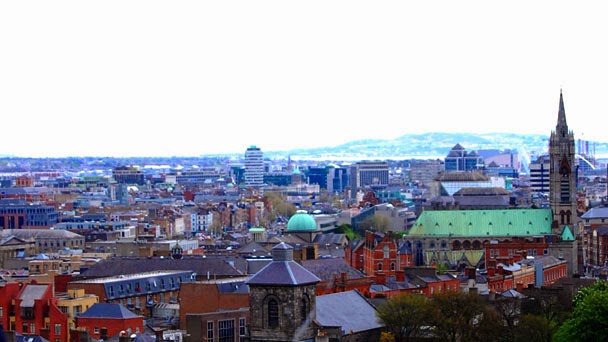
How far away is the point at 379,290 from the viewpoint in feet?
261

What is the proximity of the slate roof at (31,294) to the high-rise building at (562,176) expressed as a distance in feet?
213

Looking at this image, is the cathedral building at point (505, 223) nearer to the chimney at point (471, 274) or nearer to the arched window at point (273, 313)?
the chimney at point (471, 274)

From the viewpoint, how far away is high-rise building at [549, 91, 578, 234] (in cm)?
13125

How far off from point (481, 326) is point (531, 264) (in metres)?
41.8

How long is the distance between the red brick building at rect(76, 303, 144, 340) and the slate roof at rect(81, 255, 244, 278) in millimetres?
17494

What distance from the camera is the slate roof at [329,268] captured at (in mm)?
82250

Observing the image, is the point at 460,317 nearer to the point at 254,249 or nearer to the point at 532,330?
the point at 532,330

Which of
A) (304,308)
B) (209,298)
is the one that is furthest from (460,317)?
(209,298)

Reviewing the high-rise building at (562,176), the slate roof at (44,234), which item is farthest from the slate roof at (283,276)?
the slate roof at (44,234)

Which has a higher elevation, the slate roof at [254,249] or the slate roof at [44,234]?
the slate roof at [254,249]

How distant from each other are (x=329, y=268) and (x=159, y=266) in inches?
379

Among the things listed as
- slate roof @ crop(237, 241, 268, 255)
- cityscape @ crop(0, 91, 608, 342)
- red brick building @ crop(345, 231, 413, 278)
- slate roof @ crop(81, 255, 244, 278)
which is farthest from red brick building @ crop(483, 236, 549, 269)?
slate roof @ crop(81, 255, 244, 278)

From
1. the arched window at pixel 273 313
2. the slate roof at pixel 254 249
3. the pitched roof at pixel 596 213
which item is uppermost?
the arched window at pixel 273 313

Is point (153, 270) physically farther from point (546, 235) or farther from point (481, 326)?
point (546, 235)
